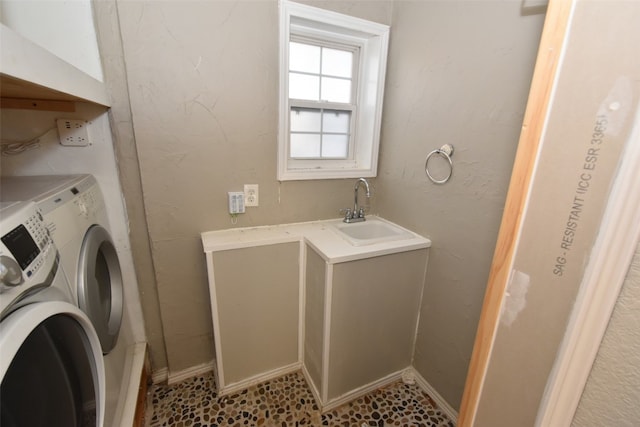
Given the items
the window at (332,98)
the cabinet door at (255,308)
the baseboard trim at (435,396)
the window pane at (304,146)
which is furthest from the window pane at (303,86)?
the baseboard trim at (435,396)

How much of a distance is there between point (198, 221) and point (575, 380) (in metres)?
1.53

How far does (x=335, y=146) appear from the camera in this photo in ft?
6.13

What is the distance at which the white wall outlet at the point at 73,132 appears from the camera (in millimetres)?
1187

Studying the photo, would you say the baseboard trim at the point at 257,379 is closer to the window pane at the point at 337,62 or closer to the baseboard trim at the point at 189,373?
the baseboard trim at the point at 189,373

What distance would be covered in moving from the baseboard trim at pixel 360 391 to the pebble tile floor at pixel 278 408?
0.02 metres

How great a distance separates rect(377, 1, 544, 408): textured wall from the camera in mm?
1083

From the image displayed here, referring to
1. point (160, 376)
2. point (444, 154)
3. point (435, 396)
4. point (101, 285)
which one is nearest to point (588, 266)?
point (444, 154)

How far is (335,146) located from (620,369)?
1.62 meters

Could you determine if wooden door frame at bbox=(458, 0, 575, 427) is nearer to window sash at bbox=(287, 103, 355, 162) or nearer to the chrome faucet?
the chrome faucet

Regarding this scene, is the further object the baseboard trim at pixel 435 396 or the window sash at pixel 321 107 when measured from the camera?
the window sash at pixel 321 107

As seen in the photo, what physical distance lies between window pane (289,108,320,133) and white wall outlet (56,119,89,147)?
1030mm


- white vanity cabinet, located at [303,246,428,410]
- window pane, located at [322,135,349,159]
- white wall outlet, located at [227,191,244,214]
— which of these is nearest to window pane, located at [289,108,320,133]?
window pane, located at [322,135,349,159]

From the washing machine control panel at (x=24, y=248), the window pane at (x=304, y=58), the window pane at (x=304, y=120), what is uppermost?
the window pane at (x=304, y=58)

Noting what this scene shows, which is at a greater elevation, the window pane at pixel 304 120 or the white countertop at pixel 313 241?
the window pane at pixel 304 120
